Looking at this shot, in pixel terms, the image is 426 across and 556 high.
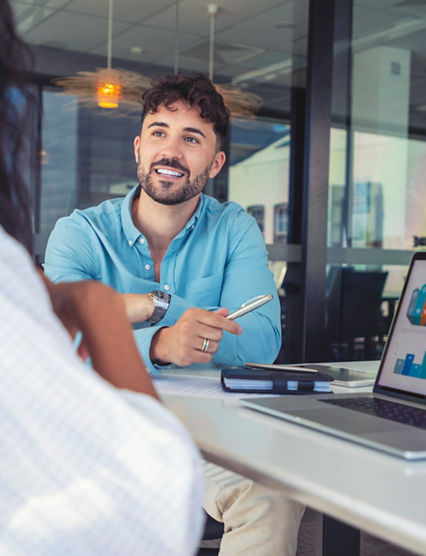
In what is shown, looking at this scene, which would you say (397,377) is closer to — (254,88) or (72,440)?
(72,440)

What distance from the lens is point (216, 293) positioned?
203cm

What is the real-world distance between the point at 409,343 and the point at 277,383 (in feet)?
0.86

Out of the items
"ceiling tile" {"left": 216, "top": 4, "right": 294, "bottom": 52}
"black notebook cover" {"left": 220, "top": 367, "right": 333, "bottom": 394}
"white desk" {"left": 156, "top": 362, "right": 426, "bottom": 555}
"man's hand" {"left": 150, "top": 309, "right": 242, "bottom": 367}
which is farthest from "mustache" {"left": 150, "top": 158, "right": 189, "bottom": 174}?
"ceiling tile" {"left": 216, "top": 4, "right": 294, "bottom": 52}

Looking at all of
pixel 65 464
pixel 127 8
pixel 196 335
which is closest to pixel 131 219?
pixel 196 335

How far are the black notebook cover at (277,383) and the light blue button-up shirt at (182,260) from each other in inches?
19.5

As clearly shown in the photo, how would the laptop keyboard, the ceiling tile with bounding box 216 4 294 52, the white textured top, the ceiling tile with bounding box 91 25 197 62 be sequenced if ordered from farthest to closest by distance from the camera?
1. the ceiling tile with bounding box 216 4 294 52
2. the ceiling tile with bounding box 91 25 197 62
3. the laptop keyboard
4. the white textured top

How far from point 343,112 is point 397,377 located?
3.01 meters

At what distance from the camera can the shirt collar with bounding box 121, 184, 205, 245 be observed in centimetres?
202

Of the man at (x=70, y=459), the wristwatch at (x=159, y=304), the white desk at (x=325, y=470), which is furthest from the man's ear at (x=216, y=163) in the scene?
the man at (x=70, y=459)

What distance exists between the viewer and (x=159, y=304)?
1708 millimetres

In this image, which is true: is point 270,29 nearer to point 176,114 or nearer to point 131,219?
point 176,114

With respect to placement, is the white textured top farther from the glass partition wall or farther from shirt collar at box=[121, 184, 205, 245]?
the glass partition wall

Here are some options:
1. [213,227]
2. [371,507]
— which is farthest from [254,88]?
[371,507]

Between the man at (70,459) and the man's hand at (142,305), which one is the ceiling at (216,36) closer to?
the man's hand at (142,305)
